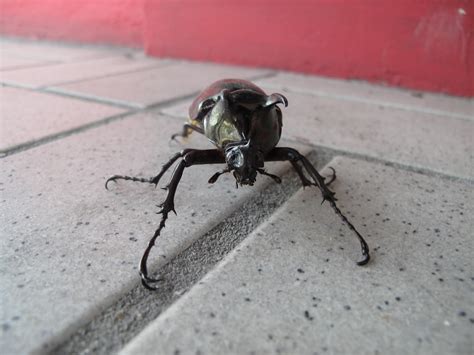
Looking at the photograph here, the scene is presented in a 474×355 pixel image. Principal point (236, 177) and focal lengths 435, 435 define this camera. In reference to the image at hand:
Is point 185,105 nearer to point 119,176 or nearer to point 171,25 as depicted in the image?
point 119,176

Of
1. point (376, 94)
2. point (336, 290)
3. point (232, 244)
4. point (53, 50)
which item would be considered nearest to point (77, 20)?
point (53, 50)

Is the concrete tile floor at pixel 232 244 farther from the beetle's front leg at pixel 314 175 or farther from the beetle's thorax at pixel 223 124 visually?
the beetle's thorax at pixel 223 124

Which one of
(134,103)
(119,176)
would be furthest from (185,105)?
(119,176)

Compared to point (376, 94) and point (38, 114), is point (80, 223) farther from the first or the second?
point (376, 94)

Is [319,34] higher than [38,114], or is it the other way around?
[319,34]

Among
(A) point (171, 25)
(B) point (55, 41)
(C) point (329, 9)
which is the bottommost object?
(B) point (55, 41)

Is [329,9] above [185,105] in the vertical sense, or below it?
above
